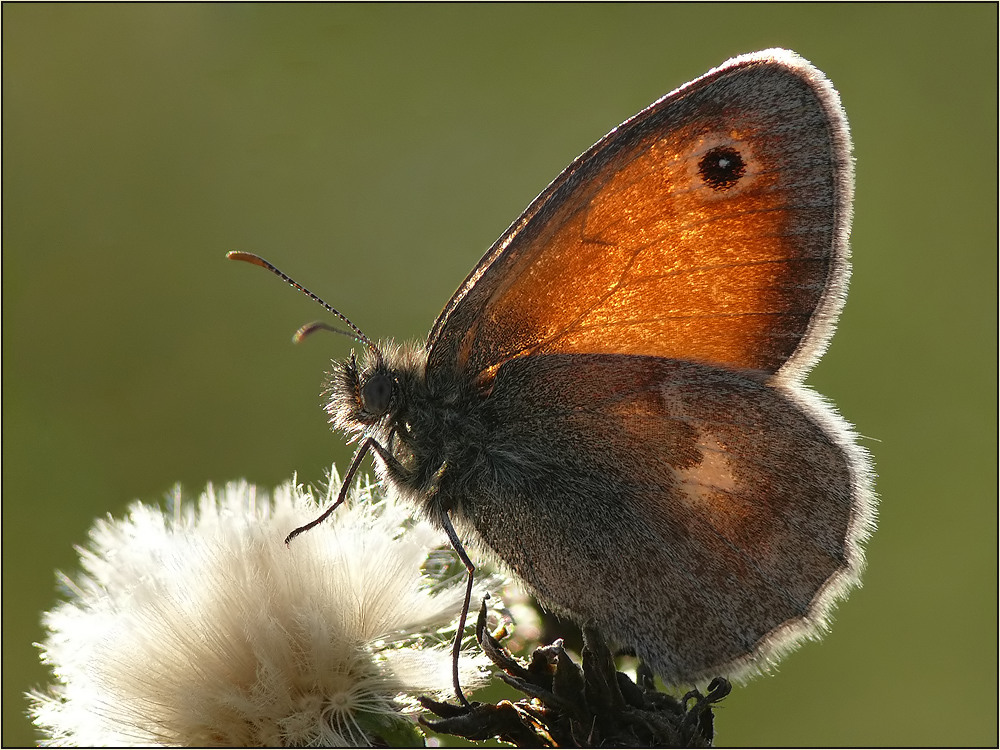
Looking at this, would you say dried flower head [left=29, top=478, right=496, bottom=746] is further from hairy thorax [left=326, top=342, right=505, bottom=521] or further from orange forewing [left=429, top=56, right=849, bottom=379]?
orange forewing [left=429, top=56, right=849, bottom=379]

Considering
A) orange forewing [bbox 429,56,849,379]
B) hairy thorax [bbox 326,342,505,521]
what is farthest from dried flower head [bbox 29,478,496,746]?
orange forewing [bbox 429,56,849,379]

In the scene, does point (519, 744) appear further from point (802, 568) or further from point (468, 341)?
point (468, 341)

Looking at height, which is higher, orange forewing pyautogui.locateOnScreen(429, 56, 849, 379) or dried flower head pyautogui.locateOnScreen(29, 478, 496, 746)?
orange forewing pyautogui.locateOnScreen(429, 56, 849, 379)

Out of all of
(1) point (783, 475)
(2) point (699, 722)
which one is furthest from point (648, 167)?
(2) point (699, 722)

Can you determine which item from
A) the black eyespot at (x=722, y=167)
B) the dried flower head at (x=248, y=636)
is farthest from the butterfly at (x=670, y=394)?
the dried flower head at (x=248, y=636)

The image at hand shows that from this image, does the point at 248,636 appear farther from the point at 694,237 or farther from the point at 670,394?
the point at 694,237

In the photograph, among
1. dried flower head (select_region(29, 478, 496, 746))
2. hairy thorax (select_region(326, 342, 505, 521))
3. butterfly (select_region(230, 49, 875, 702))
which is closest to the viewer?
dried flower head (select_region(29, 478, 496, 746))
